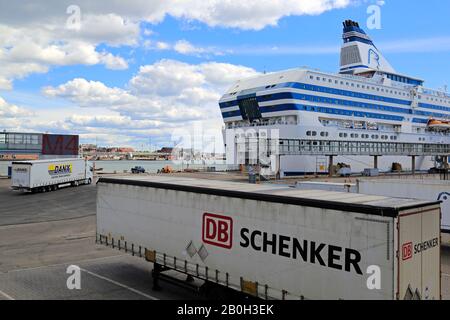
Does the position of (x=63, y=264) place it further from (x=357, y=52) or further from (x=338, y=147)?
(x=357, y=52)

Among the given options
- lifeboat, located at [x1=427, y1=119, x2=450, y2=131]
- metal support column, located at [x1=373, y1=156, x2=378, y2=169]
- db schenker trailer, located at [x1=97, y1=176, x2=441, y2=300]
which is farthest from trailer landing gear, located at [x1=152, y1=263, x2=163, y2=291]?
lifeboat, located at [x1=427, y1=119, x2=450, y2=131]

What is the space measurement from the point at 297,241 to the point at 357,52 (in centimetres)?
8132

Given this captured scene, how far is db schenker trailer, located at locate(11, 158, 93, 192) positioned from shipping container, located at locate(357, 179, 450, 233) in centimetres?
3286

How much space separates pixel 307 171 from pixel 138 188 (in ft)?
173

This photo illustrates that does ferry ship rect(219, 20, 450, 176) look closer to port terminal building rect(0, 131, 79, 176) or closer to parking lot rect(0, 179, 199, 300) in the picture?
port terminal building rect(0, 131, 79, 176)

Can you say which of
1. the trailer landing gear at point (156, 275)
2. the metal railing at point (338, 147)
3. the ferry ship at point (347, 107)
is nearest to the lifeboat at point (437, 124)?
the ferry ship at point (347, 107)

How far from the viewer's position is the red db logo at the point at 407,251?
7418mm

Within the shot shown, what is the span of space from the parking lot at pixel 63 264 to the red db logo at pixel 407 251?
6.28 m

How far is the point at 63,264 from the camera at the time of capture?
1585 cm

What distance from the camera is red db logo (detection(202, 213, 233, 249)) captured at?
1022cm

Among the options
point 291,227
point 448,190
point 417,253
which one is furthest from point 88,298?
point 448,190
